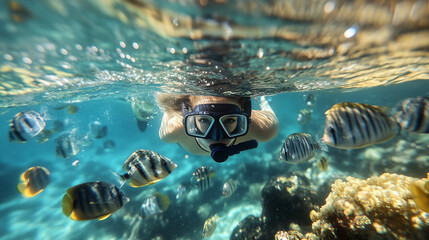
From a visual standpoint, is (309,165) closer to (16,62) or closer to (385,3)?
(385,3)

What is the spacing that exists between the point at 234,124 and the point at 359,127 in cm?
255

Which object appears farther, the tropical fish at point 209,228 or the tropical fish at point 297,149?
the tropical fish at point 209,228

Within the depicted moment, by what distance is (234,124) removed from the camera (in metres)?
4.39

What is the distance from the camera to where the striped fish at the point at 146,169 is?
10.7ft

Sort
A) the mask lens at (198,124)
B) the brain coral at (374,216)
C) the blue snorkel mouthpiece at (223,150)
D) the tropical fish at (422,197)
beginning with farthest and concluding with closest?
the mask lens at (198,124) → the blue snorkel mouthpiece at (223,150) → the brain coral at (374,216) → the tropical fish at (422,197)

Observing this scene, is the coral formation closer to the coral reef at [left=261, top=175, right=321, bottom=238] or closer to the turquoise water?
the coral reef at [left=261, top=175, right=321, bottom=238]

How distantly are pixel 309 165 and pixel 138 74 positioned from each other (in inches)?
430

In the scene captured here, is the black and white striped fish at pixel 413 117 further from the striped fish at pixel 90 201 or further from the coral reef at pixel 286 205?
the striped fish at pixel 90 201

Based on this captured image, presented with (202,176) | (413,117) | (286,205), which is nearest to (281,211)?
(286,205)

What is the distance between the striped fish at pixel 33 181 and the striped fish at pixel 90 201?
4.94 meters

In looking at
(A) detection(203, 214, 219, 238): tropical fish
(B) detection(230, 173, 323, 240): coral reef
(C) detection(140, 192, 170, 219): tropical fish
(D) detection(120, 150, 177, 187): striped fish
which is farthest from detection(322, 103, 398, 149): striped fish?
(A) detection(203, 214, 219, 238): tropical fish

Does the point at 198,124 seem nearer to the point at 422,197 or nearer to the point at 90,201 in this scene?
the point at 90,201

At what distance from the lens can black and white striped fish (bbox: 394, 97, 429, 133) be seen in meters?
2.66

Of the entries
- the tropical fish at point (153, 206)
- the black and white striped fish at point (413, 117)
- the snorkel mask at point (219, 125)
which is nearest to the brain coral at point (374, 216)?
the black and white striped fish at point (413, 117)
